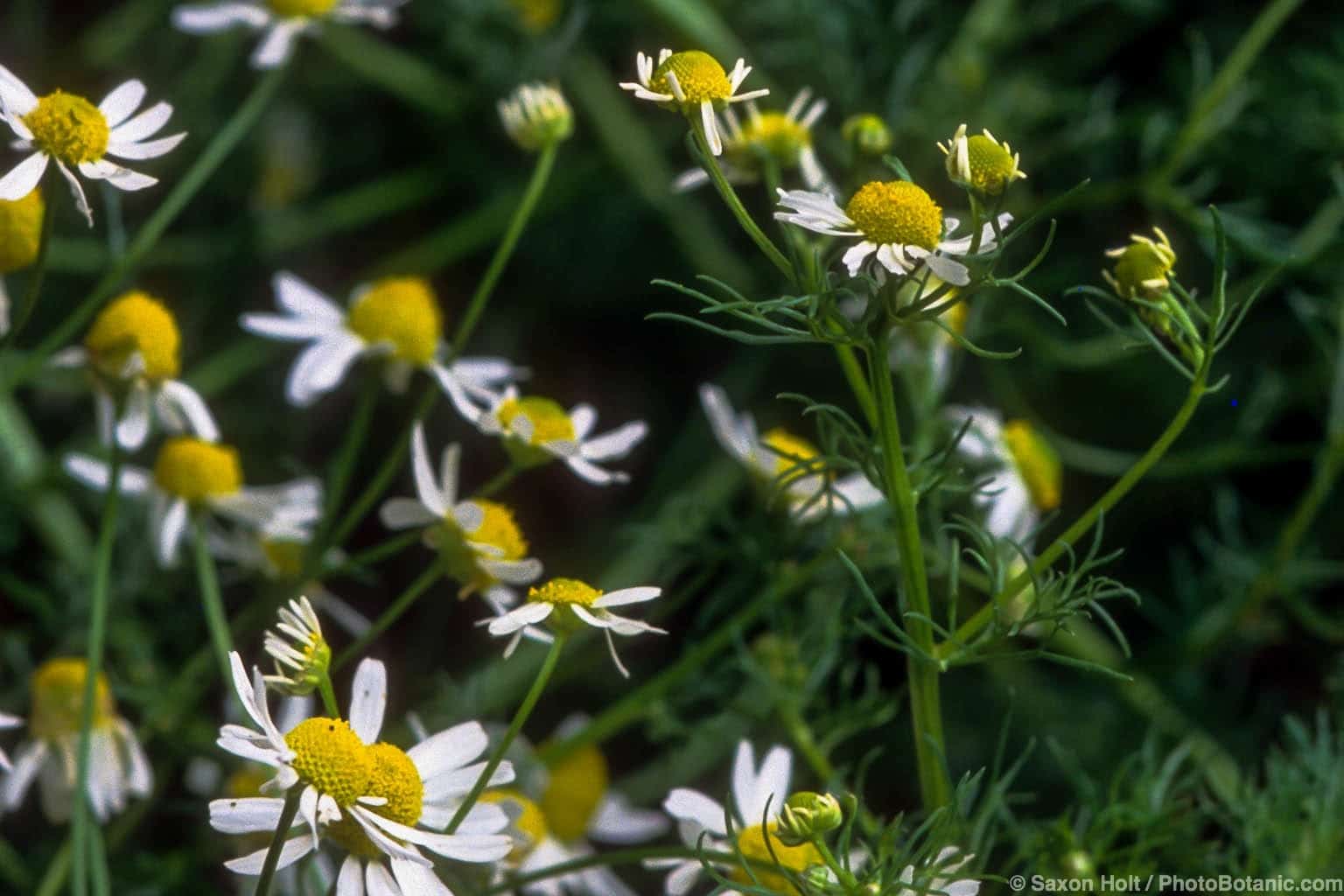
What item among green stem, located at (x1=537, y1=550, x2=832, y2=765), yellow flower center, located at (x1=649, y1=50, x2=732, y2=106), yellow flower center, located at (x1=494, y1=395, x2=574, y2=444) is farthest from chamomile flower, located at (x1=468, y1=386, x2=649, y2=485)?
yellow flower center, located at (x1=649, y1=50, x2=732, y2=106)

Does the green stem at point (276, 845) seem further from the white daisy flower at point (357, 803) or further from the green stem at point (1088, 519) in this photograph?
the green stem at point (1088, 519)

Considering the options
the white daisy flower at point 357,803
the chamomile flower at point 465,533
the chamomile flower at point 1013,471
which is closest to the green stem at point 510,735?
the white daisy flower at point 357,803

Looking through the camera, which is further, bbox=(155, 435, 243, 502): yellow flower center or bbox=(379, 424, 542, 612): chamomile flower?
bbox=(155, 435, 243, 502): yellow flower center

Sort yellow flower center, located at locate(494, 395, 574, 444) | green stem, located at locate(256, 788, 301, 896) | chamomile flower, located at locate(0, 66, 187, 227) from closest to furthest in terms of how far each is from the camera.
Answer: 1. green stem, located at locate(256, 788, 301, 896)
2. chamomile flower, located at locate(0, 66, 187, 227)
3. yellow flower center, located at locate(494, 395, 574, 444)

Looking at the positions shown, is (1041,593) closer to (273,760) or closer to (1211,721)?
Result: (273,760)

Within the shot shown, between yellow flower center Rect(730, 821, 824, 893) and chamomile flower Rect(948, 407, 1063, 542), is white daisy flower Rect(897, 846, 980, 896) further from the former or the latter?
chamomile flower Rect(948, 407, 1063, 542)

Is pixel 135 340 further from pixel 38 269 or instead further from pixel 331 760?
pixel 331 760

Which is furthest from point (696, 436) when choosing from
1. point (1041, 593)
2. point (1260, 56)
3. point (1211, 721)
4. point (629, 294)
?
point (1041, 593)
